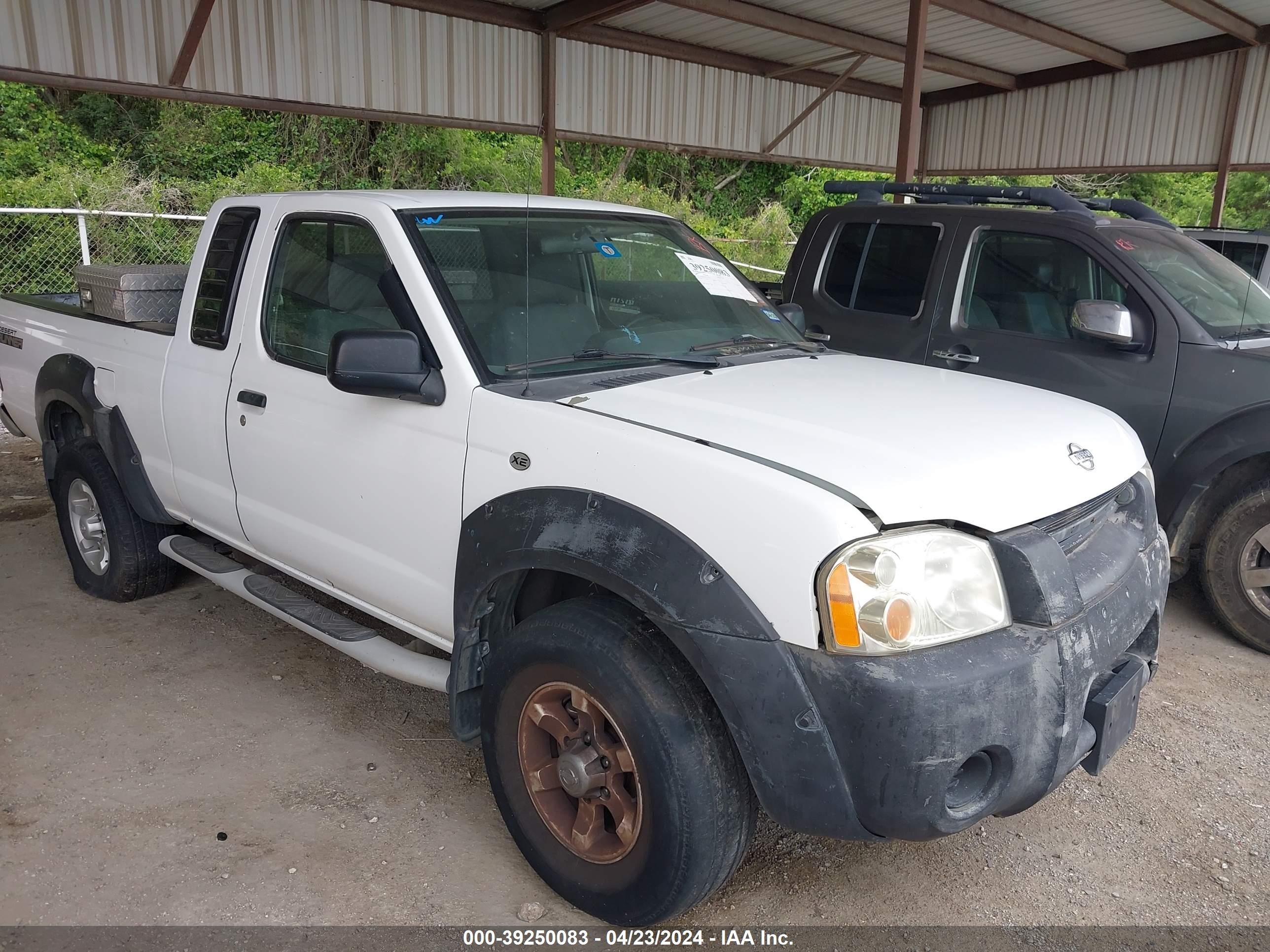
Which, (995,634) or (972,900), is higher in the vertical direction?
(995,634)

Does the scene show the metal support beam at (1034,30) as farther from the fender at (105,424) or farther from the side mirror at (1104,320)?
the fender at (105,424)

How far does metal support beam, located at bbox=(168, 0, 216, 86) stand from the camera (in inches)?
348

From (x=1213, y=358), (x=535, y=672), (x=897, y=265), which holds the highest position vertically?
(x=897, y=265)

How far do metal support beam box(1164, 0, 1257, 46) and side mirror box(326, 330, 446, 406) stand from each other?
9945mm

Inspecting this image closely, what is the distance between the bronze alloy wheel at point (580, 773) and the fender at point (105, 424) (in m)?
2.52

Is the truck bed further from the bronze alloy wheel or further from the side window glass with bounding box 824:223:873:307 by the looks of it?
the side window glass with bounding box 824:223:873:307

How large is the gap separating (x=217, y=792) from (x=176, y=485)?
1422 millimetres

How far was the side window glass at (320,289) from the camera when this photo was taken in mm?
3232

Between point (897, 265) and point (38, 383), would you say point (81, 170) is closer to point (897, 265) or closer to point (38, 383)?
point (38, 383)

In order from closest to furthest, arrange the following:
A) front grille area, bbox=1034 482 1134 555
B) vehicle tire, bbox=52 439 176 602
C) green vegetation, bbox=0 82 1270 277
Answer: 1. front grille area, bbox=1034 482 1134 555
2. vehicle tire, bbox=52 439 176 602
3. green vegetation, bbox=0 82 1270 277

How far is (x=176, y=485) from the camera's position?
4.13m

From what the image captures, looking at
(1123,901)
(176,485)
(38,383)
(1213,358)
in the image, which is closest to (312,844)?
(176,485)

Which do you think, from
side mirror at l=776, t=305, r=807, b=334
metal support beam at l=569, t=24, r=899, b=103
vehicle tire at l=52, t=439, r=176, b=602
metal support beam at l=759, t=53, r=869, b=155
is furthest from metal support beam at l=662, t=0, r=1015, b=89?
vehicle tire at l=52, t=439, r=176, b=602

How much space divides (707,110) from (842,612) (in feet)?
42.5
